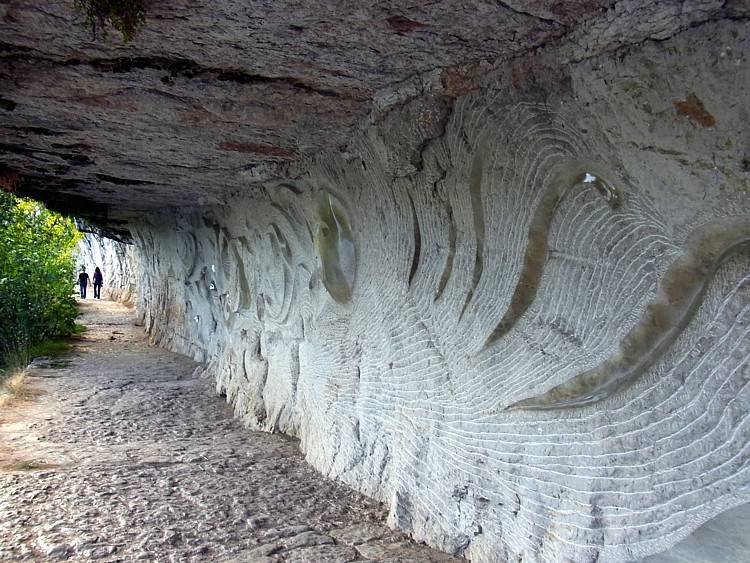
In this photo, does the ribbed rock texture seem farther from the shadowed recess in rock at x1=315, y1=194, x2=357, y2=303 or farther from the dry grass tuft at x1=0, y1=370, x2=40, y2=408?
the dry grass tuft at x1=0, y1=370, x2=40, y2=408

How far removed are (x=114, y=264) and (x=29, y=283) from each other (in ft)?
37.9

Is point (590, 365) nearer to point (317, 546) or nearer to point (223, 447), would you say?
point (317, 546)

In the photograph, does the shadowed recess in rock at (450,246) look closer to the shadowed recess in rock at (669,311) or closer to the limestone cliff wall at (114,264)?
the shadowed recess in rock at (669,311)

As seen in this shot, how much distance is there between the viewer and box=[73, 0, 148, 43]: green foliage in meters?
2.02

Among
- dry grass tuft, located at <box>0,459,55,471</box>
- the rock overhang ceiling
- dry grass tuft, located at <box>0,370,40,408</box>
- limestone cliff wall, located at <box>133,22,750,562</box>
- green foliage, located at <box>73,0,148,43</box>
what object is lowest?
dry grass tuft, located at <box>0,459,55,471</box>

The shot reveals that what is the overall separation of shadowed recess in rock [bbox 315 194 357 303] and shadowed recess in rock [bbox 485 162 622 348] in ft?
5.03

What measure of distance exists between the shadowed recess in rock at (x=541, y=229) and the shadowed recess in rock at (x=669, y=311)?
322mm

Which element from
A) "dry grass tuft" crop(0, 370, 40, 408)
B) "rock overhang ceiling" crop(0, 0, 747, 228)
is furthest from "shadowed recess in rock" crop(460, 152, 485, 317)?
"dry grass tuft" crop(0, 370, 40, 408)

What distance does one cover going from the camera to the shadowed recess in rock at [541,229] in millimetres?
2141

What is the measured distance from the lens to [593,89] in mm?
2033

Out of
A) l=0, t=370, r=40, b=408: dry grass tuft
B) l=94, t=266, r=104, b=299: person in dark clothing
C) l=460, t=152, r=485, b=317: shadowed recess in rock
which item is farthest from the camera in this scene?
l=94, t=266, r=104, b=299: person in dark clothing

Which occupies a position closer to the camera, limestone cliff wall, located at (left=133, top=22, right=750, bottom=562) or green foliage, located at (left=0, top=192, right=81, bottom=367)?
limestone cliff wall, located at (left=133, top=22, right=750, bottom=562)

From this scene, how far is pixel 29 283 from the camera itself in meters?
9.01

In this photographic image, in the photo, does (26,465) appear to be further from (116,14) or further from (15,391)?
(116,14)
